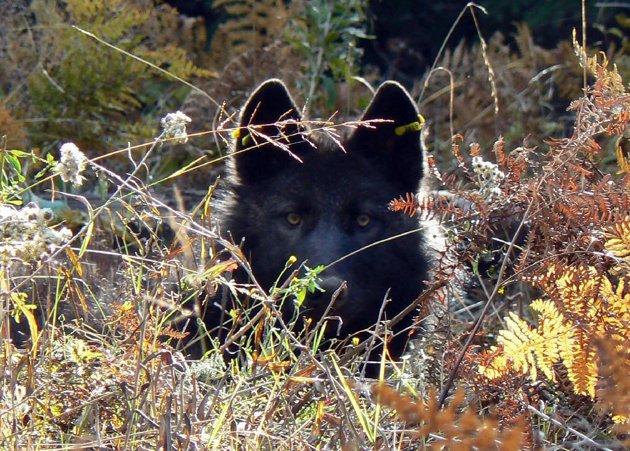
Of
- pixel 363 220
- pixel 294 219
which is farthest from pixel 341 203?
pixel 294 219

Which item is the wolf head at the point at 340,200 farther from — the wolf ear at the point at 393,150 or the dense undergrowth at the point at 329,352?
the dense undergrowth at the point at 329,352

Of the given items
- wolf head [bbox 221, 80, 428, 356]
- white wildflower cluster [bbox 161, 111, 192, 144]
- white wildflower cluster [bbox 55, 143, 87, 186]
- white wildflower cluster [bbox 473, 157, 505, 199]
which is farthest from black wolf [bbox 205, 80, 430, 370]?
white wildflower cluster [bbox 55, 143, 87, 186]

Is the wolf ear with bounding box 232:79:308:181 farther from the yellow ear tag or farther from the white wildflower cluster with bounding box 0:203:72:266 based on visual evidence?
the white wildflower cluster with bounding box 0:203:72:266

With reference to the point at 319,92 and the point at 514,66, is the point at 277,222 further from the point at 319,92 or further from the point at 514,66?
the point at 514,66

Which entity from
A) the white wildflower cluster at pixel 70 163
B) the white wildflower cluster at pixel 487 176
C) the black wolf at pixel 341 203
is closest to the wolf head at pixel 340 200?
the black wolf at pixel 341 203

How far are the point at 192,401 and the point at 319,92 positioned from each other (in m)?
5.65

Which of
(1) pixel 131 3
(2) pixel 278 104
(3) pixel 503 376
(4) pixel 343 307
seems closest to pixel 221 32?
(1) pixel 131 3

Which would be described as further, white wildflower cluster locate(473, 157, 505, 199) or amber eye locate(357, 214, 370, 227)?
amber eye locate(357, 214, 370, 227)

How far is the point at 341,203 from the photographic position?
5.40 m

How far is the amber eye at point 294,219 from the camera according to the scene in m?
5.44

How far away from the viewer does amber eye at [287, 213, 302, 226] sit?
544 cm

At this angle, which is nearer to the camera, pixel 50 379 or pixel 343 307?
pixel 50 379

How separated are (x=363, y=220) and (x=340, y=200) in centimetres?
15

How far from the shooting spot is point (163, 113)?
852 cm
